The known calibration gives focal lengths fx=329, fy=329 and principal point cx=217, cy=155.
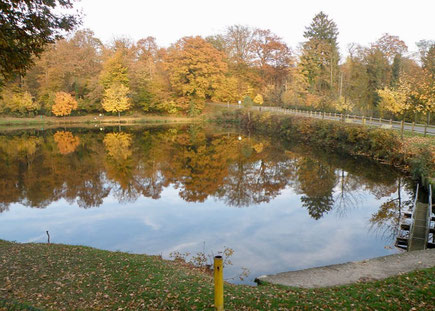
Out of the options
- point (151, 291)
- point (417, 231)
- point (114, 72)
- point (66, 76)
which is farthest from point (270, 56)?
point (151, 291)

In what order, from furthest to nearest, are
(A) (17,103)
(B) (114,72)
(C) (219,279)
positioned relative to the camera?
1. (B) (114,72)
2. (A) (17,103)
3. (C) (219,279)

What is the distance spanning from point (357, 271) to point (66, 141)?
39.0 m

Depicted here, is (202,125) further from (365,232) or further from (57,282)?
(57,282)

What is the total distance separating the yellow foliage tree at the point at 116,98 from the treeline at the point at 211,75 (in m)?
0.18

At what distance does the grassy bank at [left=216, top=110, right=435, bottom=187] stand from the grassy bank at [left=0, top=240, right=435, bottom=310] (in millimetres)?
11972

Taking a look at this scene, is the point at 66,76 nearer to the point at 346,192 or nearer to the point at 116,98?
the point at 116,98

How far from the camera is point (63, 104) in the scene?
57.6 metres

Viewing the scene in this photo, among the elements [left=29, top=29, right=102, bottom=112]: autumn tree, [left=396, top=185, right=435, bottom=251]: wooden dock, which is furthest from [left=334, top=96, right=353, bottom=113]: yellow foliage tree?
[left=29, top=29, right=102, bottom=112]: autumn tree

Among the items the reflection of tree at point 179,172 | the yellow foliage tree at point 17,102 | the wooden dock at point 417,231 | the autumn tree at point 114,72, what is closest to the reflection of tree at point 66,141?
the reflection of tree at point 179,172

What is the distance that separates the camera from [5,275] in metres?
8.12

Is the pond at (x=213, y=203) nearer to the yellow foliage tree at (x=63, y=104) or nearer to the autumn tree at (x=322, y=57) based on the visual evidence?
the autumn tree at (x=322, y=57)

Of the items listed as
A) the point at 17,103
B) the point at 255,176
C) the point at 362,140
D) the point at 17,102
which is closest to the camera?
the point at 255,176

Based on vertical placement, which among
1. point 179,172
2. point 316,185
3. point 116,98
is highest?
point 116,98

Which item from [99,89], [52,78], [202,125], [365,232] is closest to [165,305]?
[365,232]
